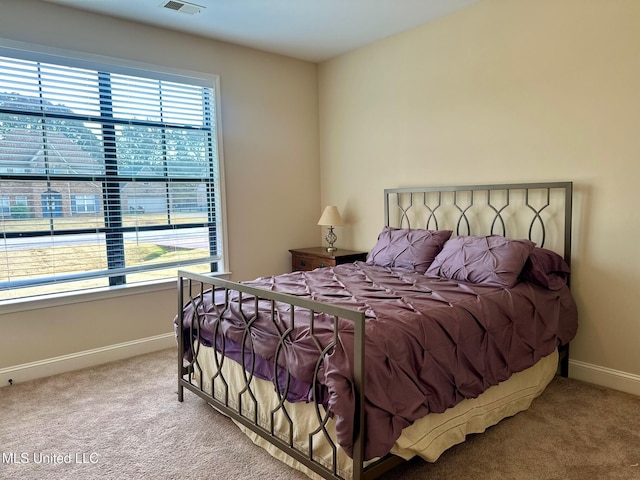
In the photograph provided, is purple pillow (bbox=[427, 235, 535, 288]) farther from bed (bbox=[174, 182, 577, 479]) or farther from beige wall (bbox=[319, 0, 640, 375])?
beige wall (bbox=[319, 0, 640, 375])

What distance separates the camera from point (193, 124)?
376cm

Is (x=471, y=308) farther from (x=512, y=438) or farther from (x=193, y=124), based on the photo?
(x=193, y=124)

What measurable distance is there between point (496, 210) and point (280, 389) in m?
2.10

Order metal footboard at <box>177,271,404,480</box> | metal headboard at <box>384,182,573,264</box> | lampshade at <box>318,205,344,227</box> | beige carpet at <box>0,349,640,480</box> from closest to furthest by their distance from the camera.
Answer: metal footboard at <box>177,271,404,480</box> → beige carpet at <box>0,349,640,480</box> → metal headboard at <box>384,182,573,264</box> → lampshade at <box>318,205,344,227</box>

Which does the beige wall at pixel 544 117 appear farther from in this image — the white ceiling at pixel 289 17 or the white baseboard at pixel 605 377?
the white ceiling at pixel 289 17

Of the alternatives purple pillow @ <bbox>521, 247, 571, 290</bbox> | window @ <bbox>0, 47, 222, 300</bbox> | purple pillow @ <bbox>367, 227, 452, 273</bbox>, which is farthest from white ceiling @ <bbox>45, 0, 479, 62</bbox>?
purple pillow @ <bbox>521, 247, 571, 290</bbox>

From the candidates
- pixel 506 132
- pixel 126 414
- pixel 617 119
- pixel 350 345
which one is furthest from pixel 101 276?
pixel 617 119

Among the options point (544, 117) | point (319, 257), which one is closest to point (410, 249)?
point (319, 257)

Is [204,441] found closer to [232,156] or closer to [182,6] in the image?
[232,156]

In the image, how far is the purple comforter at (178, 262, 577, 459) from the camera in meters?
1.59

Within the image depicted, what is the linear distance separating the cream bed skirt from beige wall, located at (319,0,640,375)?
63cm

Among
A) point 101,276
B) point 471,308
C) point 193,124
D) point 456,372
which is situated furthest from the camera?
point 193,124

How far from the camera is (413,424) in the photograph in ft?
5.76

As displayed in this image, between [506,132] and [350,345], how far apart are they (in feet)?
7.24
